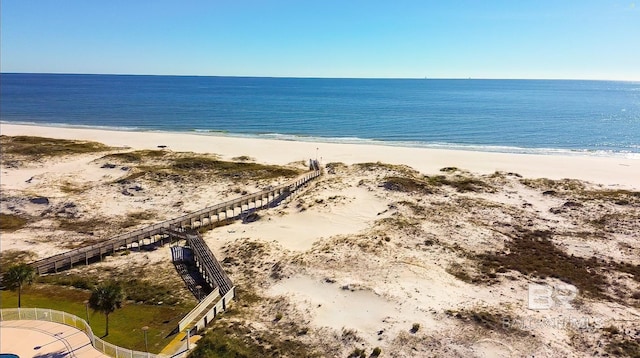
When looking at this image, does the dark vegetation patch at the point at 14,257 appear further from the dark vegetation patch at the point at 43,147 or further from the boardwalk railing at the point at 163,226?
the dark vegetation patch at the point at 43,147

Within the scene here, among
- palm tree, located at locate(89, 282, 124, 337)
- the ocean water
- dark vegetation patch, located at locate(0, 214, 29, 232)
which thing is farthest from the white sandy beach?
the ocean water

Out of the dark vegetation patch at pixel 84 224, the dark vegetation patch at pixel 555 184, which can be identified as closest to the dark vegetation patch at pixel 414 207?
the dark vegetation patch at pixel 555 184

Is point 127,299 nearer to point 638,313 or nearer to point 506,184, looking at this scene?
point 638,313

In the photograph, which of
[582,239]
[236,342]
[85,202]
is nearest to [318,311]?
[236,342]

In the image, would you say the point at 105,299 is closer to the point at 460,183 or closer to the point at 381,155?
the point at 460,183

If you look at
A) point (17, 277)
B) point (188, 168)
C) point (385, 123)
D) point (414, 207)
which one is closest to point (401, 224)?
point (414, 207)

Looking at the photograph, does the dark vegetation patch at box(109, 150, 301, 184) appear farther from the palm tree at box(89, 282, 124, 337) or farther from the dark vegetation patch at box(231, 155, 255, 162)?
the palm tree at box(89, 282, 124, 337)

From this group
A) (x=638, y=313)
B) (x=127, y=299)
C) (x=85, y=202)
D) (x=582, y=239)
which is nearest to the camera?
(x=638, y=313)
